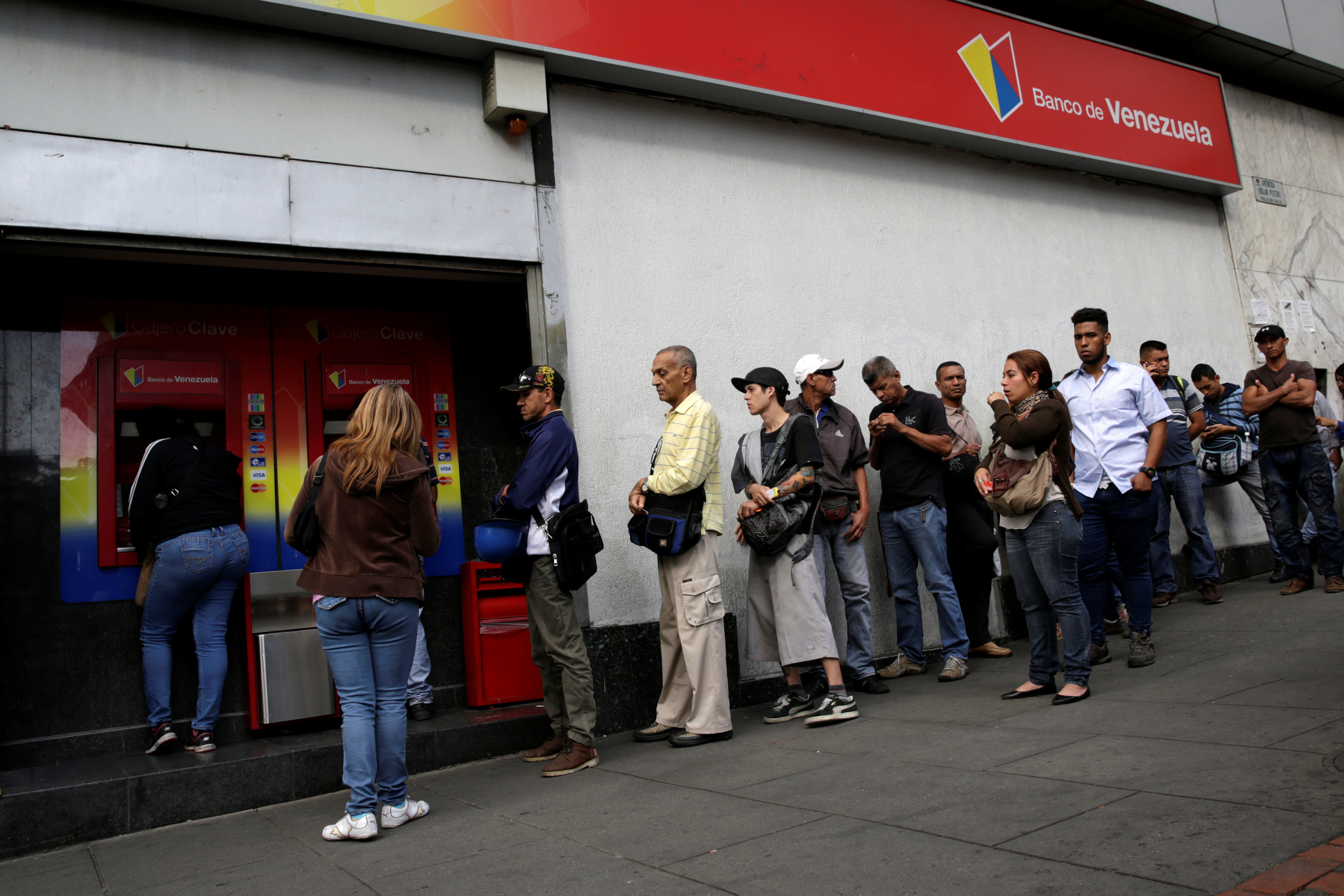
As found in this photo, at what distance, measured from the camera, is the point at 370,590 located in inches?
148

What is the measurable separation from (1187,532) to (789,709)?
429cm

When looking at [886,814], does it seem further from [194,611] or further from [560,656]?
[194,611]

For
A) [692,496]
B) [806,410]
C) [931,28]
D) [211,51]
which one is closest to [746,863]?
[692,496]

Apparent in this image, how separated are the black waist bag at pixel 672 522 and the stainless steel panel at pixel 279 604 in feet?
6.93

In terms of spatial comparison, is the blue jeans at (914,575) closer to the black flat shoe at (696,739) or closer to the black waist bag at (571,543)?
the black flat shoe at (696,739)

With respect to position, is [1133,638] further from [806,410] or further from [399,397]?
[399,397]

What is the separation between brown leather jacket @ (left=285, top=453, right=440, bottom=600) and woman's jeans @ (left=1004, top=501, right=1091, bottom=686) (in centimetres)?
297

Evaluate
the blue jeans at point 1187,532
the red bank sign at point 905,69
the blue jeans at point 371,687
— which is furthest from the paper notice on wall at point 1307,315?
the blue jeans at point 371,687

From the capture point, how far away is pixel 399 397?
3.97 meters

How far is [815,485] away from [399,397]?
2257 mm

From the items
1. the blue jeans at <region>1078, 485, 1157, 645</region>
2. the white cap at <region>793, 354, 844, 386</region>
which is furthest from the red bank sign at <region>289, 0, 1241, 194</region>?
the blue jeans at <region>1078, 485, 1157, 645</region>

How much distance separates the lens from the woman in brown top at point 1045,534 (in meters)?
4.70

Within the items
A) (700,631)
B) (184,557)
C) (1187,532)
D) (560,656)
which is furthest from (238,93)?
Result: (1187,532)

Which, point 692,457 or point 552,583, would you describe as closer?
point 552,583
